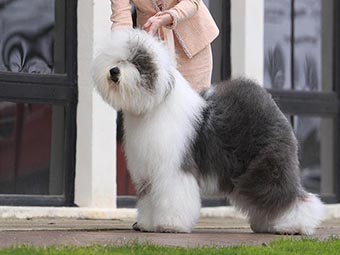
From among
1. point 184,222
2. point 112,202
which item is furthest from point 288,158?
point 112,202

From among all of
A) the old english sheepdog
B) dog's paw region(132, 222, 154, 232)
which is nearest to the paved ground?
dog's paw region(132, 222, 154, 232)

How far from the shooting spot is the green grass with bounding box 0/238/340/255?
23.1ft

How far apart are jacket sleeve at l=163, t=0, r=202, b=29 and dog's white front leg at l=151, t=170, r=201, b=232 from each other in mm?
1178

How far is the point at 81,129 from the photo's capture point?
472 inches

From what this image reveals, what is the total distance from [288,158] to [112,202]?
3374 millimetres

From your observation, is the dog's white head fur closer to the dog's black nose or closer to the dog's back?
the dog's black nose

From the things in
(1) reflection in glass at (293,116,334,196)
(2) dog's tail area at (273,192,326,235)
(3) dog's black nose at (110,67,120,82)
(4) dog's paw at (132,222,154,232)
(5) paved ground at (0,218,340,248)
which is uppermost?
(3) dog's black nose at (110,67,120,82)

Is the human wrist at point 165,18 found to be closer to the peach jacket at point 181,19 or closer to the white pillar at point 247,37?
the peach jacket at point 181,19

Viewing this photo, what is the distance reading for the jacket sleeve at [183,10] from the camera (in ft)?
29.5

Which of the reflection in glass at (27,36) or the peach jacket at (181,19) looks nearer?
the peach jacket at (181,19)

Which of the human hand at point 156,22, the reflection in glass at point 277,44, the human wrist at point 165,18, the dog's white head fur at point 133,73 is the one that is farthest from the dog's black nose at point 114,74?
the reflection in glass at point 277,44

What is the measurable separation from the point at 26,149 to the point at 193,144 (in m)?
3.44

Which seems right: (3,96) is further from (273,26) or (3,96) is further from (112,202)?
(273,26)

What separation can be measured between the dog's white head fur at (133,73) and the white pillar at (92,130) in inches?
126
